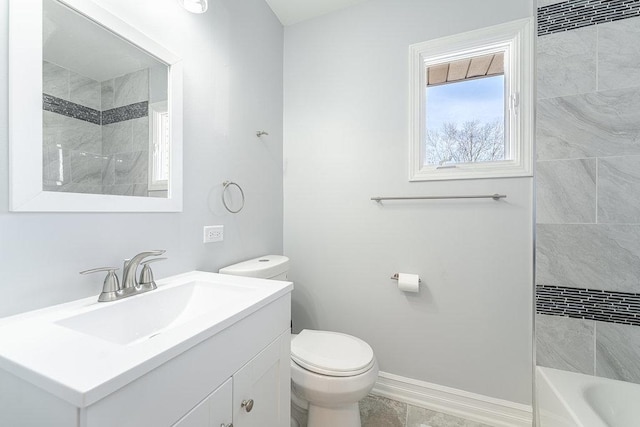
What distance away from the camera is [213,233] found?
134 centimetres

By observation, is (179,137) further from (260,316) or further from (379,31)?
(379,31)

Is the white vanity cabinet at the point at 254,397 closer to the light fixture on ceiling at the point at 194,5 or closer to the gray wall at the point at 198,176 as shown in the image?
the gray wall at the point at 198,176

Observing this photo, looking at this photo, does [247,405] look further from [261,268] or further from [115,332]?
[261,268]

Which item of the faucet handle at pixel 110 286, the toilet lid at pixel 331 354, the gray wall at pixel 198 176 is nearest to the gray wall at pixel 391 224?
the gray wall at pixel 198 176

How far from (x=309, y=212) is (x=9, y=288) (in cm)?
147

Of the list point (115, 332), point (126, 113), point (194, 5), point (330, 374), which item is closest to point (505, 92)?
point (194, 5)

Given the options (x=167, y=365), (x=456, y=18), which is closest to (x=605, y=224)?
(x=456, y=18)

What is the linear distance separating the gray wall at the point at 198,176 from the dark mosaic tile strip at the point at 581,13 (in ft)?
5.24

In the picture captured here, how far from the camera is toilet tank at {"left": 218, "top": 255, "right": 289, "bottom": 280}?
1.33 meters

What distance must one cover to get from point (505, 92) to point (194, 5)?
1.68m

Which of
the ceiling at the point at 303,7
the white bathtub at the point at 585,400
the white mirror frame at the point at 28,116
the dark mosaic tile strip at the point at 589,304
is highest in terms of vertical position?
the ceiling at the point at 303,7

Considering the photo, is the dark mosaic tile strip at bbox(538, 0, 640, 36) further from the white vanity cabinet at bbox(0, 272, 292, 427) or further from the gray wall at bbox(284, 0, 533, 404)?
the white vanity cabinet at bbox(0, 272, 292, 427)

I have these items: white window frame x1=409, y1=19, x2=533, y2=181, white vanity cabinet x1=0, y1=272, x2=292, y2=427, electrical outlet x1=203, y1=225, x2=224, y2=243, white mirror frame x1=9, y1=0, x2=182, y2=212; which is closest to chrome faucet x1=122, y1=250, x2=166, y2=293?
white vanity cabinet x1=0, y1=272, x2=292, y2=427

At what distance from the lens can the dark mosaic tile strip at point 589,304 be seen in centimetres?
116
